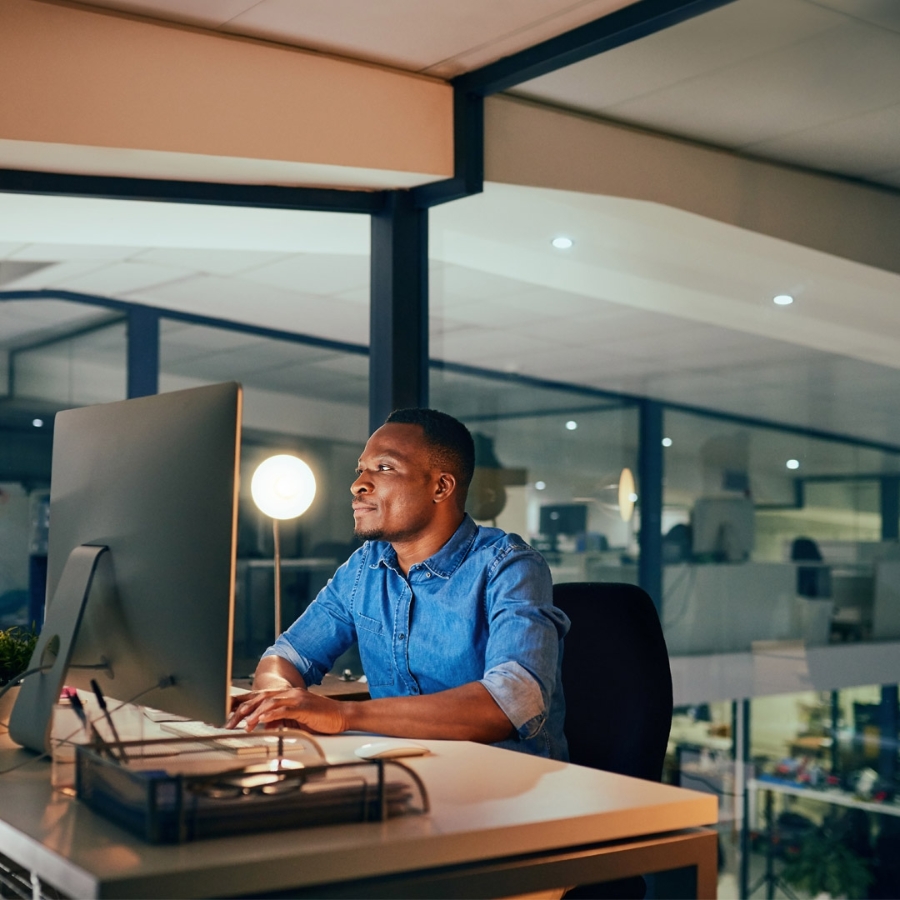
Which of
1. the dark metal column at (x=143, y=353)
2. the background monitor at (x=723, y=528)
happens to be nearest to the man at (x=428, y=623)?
the background monitor at (x=723, y=528)

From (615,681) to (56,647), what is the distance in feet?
3.36

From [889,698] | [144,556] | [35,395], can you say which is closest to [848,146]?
[889,698]

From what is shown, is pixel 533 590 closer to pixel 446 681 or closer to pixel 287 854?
pixel 446 681

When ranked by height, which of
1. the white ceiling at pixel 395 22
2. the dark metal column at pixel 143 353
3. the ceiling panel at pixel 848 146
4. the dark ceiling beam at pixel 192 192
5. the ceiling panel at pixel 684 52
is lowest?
Answer: the dark metal column at pixel 143 353

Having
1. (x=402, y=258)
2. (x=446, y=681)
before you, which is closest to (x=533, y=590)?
(x=446, y=681)

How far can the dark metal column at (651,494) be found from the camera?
3.04m

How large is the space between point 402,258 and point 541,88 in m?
0.67

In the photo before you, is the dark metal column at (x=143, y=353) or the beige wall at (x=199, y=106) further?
the dark metal column at (x=143, y=353)

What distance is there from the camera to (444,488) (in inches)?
89.8

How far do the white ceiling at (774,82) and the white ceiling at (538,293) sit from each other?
0.25 meters

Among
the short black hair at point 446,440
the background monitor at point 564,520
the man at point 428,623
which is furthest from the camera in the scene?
the background monitor at point 564,520

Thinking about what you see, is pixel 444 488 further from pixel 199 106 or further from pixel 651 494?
pixel 199 106

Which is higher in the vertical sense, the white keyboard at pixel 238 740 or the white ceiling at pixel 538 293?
the white ceiling at pixel 538 293

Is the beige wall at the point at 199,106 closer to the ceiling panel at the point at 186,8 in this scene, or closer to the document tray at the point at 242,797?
the ceiling panel at the point at 186,8
